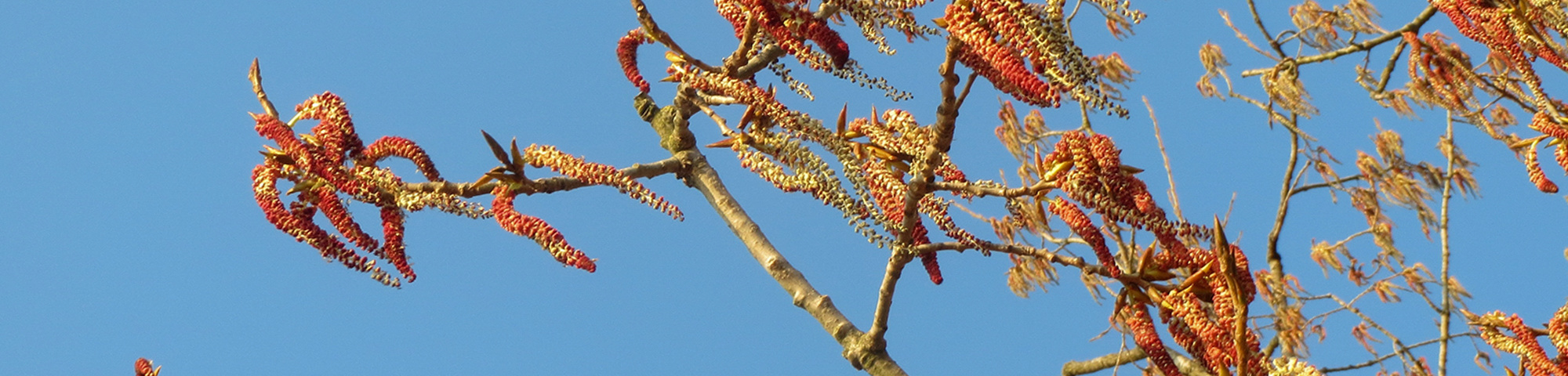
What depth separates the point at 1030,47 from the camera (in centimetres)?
165

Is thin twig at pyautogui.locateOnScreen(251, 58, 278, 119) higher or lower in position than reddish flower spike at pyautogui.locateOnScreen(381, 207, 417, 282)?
higher

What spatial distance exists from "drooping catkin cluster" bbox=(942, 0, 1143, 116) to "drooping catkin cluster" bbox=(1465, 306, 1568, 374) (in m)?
2.37

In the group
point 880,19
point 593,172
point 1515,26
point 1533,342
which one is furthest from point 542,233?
point 1515,26

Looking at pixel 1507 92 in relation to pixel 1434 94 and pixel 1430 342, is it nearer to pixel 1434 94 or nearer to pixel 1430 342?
pixel 1434 94

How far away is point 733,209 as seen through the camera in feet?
11.2

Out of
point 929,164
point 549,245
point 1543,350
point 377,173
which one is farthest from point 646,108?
point 1543,350

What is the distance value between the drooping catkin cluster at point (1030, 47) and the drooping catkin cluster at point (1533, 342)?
2.37m

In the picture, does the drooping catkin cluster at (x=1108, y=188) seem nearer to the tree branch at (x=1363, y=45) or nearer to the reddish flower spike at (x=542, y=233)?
the reddish flower spike at (x=542, y=233)

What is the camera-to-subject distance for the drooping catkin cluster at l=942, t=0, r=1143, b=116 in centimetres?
163

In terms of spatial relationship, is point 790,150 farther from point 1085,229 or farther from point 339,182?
point 339,182

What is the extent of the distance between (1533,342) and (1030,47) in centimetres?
260

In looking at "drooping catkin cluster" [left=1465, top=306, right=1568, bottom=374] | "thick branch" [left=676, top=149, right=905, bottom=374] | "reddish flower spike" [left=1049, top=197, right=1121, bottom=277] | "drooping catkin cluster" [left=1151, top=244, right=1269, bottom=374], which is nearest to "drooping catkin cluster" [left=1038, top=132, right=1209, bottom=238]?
"drooping catkin cluster" [left=1151, top=244, right=1269, bottom=374]

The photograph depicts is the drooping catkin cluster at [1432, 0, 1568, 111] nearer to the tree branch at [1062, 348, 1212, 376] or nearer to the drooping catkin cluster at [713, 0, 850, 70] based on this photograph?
the tree branch at [1062, 348, 1212, 376]

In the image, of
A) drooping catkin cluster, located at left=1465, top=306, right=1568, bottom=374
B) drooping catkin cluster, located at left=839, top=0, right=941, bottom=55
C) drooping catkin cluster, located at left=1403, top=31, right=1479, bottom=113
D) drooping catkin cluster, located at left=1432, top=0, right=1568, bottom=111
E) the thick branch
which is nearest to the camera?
drooping catkin cluster, located at left=839, top=0, right=941, bottom=55
